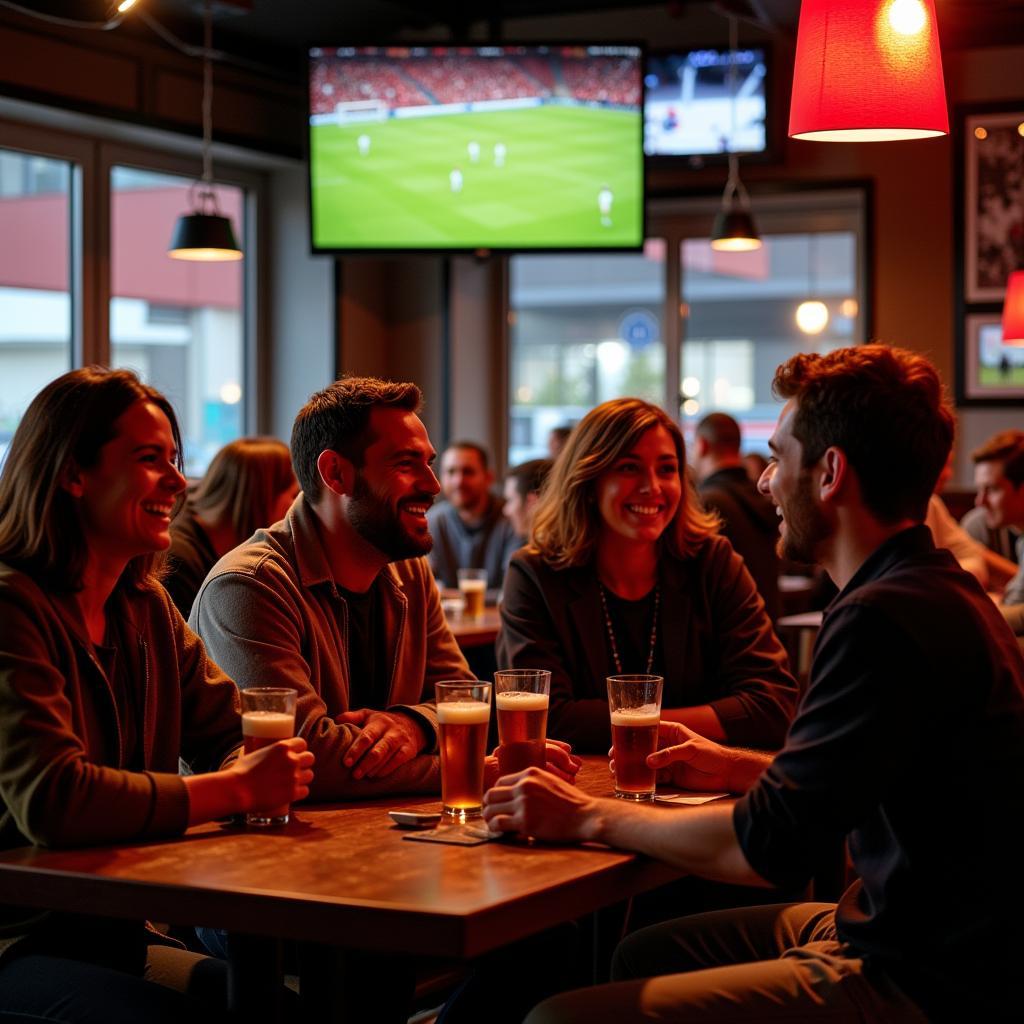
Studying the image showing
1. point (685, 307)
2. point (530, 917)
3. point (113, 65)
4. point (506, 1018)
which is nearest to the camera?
point (530, 917)

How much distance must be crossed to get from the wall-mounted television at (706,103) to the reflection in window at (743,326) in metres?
0.65

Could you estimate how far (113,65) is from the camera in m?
6.74

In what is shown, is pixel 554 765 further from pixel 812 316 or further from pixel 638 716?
pixel 812 316

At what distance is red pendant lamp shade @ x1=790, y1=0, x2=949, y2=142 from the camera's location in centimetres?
236

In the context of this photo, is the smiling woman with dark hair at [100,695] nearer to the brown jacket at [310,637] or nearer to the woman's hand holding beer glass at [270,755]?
the woman's hand holding beer glass at [270,755]

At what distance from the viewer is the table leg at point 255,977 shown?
76.8 inches

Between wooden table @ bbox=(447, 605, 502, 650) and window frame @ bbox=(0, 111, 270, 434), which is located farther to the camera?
window frame @ bbox=(0, 111, 270, 434)

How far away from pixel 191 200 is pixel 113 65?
708 millimetres

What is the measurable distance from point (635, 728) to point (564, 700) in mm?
741

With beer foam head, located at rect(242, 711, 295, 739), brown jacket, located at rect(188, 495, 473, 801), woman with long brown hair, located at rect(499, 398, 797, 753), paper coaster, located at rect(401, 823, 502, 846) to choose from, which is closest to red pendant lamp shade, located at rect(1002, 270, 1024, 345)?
woman with long brown hair, located at rect(499, 398, 797, 753)

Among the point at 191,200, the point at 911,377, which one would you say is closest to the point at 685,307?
the point at 191,200

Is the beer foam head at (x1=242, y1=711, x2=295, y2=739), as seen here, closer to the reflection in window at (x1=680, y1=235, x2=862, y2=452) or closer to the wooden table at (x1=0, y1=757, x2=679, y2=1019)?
the wooden table at (x1=0, y1=757, x2=679, y2=1019)

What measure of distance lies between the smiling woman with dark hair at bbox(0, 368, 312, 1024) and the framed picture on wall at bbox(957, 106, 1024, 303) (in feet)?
21.2

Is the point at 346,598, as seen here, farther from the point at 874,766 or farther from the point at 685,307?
the point at 685,307
